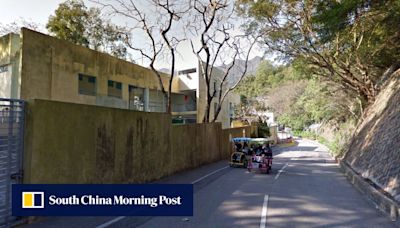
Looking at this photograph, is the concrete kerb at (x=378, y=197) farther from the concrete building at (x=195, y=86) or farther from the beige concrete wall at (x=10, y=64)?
the concrete building at (x=195, y=86)

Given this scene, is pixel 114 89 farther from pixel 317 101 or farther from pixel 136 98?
pixel 317 101

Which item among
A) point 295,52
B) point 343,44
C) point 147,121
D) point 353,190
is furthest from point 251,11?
point 353,190

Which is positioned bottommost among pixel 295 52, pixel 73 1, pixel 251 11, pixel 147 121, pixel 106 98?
pixel 147 121

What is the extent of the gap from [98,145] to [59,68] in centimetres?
1040

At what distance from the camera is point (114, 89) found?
21.6m

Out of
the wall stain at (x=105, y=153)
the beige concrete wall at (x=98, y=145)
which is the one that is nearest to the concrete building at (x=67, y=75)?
the beige concrete wall at (x=98, y=145)

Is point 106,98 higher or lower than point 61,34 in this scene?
lower

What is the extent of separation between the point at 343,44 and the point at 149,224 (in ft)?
55.6

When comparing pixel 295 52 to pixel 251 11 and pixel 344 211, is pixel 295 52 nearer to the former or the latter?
pixel 251 11

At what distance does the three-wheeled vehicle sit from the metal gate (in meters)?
10.0

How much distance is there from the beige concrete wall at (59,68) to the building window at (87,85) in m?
0.28

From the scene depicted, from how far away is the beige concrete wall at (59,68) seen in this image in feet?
47.3

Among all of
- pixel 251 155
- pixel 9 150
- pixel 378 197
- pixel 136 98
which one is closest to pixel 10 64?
pixel 136 98

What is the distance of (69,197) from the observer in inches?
261
